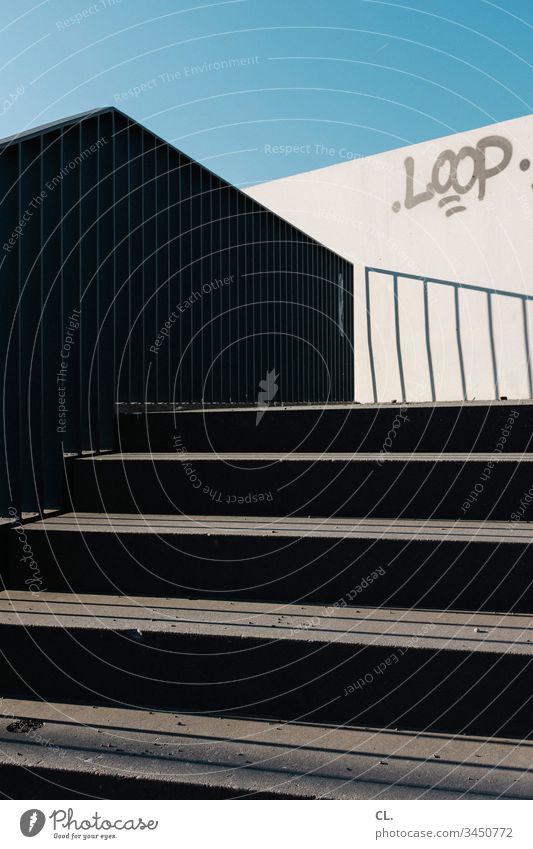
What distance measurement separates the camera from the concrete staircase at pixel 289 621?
4.30 ft

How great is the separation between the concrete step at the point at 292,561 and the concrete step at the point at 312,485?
68 millimetres

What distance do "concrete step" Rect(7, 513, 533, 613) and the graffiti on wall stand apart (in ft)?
→ 13.5

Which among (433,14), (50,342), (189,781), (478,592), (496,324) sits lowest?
(189,781)

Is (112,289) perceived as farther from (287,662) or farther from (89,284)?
(287,662)

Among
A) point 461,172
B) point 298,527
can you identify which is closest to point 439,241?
point 461,172

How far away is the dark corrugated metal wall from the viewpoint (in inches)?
86.0

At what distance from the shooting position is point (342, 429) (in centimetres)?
241

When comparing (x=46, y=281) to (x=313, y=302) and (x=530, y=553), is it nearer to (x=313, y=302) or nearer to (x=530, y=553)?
(x=530, y=553)

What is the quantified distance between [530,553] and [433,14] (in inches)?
103

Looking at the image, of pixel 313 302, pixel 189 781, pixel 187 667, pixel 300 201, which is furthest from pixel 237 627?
pixel 300 201

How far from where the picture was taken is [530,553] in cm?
163

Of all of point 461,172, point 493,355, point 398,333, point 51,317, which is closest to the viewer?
point 51,317

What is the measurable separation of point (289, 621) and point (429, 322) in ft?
14.6

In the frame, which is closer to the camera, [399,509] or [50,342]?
[399,509]
